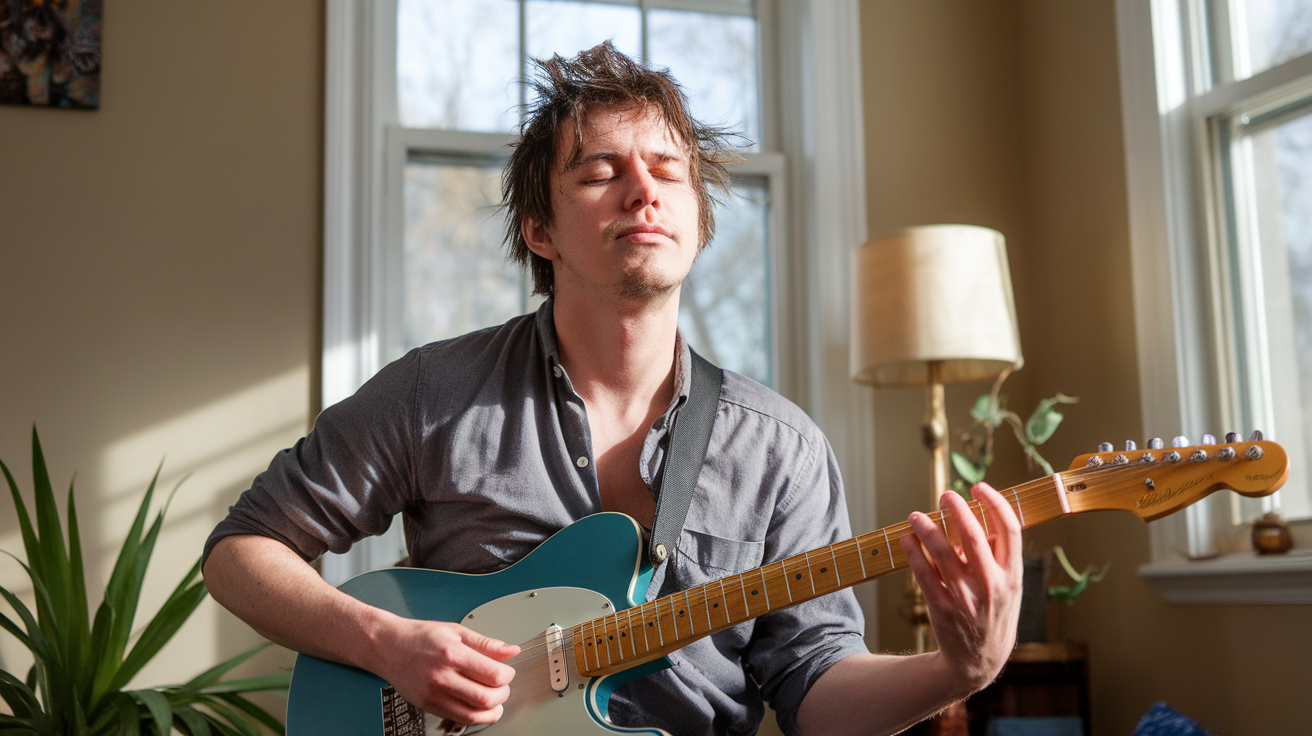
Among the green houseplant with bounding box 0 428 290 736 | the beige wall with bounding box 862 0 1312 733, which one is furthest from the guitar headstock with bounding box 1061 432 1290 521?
the green houseplant with bounding box 0 428 290 736

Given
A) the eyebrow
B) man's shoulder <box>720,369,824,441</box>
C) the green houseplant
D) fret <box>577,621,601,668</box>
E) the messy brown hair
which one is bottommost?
the green houseplant

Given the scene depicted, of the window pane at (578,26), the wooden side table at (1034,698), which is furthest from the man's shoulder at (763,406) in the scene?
the window pane at (578,26)

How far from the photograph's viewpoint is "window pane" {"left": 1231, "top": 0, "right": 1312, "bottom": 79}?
6.77 ft

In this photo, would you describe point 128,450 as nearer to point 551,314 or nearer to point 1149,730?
point 551,314

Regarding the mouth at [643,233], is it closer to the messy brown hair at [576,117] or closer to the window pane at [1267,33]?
the messy brown hair at [576,117]

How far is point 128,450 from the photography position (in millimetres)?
2361

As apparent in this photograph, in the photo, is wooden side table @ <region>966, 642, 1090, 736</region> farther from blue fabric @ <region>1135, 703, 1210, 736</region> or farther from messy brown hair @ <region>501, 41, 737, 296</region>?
messy brown hair @ <region>501, 41, 737, 296</region>

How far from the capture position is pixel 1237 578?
1.97 m

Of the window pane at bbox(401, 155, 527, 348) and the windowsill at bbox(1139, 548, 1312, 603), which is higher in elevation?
the window pane at bbox(401, 155, 527, 348)

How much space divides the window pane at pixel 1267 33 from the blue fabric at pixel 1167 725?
1323 mm

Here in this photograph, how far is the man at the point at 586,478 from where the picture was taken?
1.23 meters

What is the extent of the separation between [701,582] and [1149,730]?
99 centimetres

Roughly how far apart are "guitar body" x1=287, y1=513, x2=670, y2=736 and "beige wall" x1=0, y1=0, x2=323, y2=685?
1.27 meters

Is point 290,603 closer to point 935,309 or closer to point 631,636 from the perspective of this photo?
point 631,636
